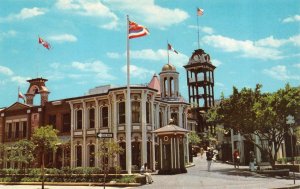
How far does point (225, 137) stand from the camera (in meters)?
55.8

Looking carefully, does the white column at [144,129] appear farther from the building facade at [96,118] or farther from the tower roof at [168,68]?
the tower roof at [168,68]

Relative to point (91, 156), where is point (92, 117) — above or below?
above

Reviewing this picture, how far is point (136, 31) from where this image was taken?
1085 inches

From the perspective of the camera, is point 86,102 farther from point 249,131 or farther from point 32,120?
point 249,131

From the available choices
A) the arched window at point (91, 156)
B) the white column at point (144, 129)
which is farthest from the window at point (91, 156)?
the white column at point (144, 129)

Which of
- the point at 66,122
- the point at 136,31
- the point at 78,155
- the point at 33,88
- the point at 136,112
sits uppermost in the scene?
the point at 136,31

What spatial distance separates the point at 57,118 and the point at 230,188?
27480 mm

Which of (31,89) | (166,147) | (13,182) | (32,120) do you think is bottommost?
(13,182)

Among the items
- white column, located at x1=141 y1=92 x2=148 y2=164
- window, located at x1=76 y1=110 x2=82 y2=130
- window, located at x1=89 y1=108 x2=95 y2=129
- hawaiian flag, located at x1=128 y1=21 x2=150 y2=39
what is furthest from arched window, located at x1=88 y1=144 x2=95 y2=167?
hawaiian flag, located at x1=128 y1=21 x2=150 y2=39

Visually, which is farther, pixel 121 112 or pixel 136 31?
pixel 121 112

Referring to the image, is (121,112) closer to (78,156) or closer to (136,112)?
(136,112)

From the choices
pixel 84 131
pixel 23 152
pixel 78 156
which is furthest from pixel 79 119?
pixel 23 152

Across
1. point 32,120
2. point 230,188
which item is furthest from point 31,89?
point 230,188

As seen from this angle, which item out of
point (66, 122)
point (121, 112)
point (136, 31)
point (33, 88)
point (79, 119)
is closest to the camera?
point (136, 31)
